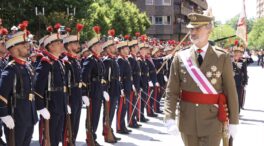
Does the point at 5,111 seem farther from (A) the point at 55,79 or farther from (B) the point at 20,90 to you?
(A) the point at 55,79

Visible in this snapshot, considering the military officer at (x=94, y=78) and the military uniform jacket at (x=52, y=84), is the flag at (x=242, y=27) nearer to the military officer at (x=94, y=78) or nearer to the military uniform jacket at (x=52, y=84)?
the military officer at (x=94, y=78)

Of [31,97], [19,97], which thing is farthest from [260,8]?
[19,97]

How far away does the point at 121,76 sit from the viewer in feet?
34.1

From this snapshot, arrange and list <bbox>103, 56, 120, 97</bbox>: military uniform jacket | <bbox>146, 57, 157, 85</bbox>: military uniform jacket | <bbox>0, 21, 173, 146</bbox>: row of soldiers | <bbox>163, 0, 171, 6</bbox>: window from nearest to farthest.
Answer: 1. <bbox>0, 21, 173, 146</bbox>: row of soldiers
2. <bbox>103, 56, 120, 97</bbox>: military uniform jacket
3. <bbox>146, 57, 157, 85</bbox>: military uniform jacket
4. <bbox>163, 0, 171, 6</bbox>: window

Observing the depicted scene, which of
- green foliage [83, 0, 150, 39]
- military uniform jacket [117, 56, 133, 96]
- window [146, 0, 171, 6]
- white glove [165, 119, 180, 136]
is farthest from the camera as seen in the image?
window [146, 0, 171, 6]

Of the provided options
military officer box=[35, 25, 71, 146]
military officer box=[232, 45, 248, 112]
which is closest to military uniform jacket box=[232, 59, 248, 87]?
military officer box=[232, 45, 248, 112]

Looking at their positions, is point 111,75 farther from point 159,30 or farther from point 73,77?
point 159,30

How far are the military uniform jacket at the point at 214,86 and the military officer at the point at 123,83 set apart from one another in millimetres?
4978

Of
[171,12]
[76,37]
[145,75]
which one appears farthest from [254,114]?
[171,12]

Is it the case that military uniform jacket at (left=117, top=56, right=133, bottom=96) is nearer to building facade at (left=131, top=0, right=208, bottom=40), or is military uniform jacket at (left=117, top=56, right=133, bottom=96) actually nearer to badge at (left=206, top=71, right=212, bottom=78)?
A: badge at (left=206, top=71, right=212, bottom=78)

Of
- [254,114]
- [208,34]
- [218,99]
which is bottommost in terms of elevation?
[254,114]

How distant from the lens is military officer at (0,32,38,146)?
6090mm

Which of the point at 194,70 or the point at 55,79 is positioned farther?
the point at 55,79

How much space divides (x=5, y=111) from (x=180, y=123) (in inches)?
88.0
